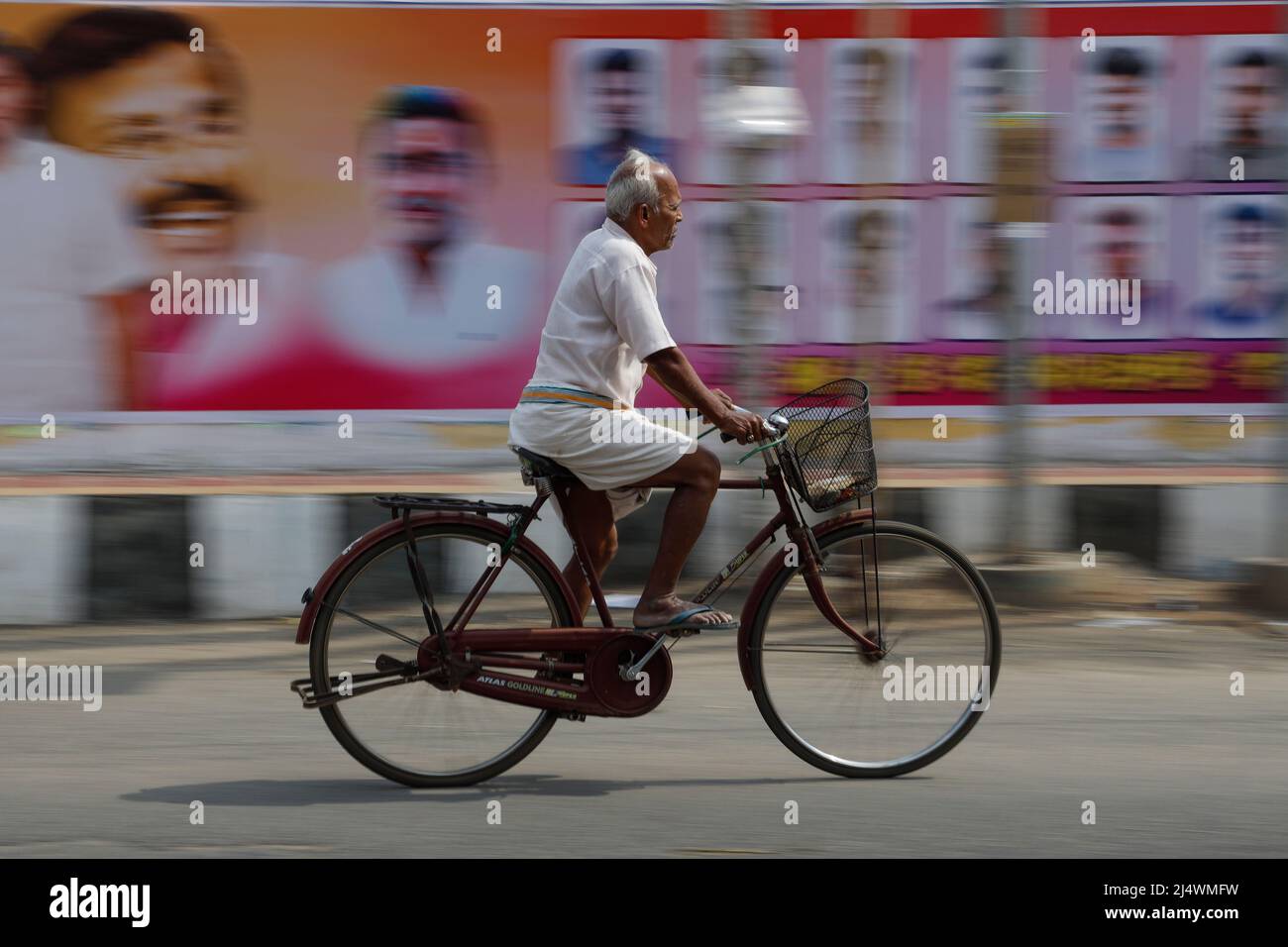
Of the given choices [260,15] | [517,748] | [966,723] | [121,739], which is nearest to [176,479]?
[260,15]

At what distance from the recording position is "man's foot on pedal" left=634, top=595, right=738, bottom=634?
5148 mm

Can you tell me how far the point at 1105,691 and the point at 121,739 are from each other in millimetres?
3806

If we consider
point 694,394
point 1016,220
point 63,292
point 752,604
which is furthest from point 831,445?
point 63,292

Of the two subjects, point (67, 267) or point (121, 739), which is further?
point (67, 267)

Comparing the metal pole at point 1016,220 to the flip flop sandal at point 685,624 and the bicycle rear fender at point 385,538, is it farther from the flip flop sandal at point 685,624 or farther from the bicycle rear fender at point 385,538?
the bicycle rear fender at point 385,538

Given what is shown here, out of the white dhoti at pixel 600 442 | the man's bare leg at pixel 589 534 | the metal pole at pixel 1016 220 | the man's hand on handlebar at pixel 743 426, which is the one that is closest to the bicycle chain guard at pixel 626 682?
the man's bare leg at pixel 589 534

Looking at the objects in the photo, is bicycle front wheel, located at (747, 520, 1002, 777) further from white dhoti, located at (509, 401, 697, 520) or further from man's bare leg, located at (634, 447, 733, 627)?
white dhoti, located at (509, 401, 697, 520)

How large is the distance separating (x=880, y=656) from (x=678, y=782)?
757 millimetres

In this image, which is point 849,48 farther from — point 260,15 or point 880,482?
point 260,15

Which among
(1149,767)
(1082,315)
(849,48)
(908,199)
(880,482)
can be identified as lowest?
(1149,767)

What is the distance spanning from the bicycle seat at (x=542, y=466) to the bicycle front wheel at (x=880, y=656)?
747mm

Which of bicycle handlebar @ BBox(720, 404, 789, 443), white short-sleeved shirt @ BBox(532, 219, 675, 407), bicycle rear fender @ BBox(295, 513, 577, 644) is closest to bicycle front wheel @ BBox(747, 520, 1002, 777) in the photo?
bicycle handlebar @ BBox(720, 404, 789, 443)

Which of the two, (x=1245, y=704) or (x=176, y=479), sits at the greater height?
(x=176, y=479)

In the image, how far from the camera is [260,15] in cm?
1033
